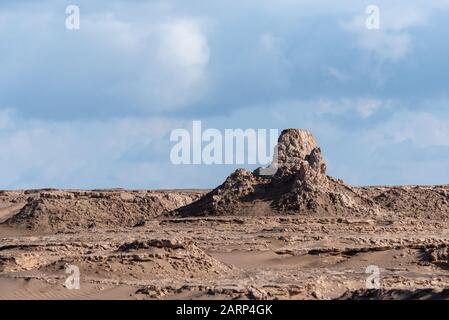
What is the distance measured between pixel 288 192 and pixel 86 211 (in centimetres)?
2149

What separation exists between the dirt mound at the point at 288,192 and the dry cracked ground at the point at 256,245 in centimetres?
5

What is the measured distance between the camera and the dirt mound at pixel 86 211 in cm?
7106

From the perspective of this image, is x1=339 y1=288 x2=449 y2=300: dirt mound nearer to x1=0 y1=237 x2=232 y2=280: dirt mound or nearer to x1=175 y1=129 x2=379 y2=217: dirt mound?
x1=0 y1=237 x2=232 y2=280: dirt mound

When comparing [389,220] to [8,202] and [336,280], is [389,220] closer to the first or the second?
[336,280]

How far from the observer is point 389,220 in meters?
53.7

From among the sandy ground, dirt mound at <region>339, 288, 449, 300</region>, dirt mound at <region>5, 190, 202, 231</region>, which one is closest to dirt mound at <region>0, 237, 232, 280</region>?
the sandy ground

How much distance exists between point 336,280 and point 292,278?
1.30 m

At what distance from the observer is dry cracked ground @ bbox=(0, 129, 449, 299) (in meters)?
34.4

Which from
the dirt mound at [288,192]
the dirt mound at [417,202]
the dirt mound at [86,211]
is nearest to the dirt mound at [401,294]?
the dirt mound at [288,192]

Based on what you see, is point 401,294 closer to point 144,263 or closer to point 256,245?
point 144,263

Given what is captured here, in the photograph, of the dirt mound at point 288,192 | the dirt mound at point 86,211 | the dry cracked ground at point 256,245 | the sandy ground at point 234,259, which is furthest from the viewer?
the dirt mound at point 86,211

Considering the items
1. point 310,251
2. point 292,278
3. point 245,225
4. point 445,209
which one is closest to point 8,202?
point 445,209

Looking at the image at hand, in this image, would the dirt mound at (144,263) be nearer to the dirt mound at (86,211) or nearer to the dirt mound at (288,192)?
the dirt mound at (288,192)

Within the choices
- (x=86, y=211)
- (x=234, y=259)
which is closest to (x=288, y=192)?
(x=234, y=259)
